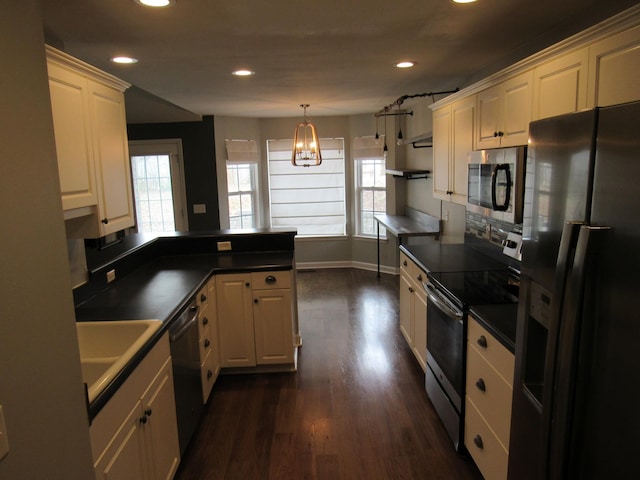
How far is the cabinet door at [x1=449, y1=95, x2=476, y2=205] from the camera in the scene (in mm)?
3158

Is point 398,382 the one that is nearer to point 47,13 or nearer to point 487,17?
point 487,17

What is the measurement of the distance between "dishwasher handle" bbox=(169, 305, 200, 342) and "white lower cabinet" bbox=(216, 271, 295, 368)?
591mm

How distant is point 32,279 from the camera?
99 centimetres

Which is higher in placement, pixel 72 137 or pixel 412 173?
pixel 72 137

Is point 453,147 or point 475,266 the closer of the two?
point 475,266

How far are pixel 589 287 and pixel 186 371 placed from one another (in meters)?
2.16

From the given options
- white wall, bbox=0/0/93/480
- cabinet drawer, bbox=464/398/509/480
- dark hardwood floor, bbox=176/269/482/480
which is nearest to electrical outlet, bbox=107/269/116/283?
dark hardwood floor, bbox=176/269/482/480

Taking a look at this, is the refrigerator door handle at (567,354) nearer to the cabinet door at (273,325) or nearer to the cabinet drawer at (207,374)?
the cabinet drawer at (207,374)

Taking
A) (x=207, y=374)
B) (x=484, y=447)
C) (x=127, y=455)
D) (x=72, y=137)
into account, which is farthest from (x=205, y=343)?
(x=484, y=447)

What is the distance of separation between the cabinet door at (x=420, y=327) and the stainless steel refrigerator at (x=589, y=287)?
1.88 m

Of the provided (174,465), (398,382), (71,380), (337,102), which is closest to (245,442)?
(174,465)

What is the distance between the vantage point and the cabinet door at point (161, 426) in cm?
198

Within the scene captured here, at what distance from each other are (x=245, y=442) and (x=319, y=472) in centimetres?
53

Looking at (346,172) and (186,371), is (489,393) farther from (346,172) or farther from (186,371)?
(346,172)
